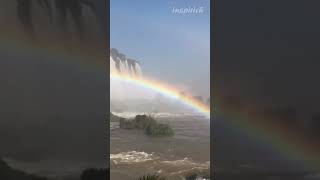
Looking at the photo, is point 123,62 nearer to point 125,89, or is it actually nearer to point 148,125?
point 125,89

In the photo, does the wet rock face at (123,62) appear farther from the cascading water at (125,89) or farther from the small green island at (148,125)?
the small green island at (148,125)

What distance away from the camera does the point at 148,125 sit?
3.07 m

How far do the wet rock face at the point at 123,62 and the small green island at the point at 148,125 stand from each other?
260 mm

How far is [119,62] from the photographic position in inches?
121

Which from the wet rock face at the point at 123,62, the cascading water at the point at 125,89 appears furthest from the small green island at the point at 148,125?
the wet rock face at the point at 123,62

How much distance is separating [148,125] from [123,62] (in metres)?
0.38

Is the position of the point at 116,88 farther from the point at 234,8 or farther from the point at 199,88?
the point at 234,8

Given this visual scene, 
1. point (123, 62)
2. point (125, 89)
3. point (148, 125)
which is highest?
point (123, 62)

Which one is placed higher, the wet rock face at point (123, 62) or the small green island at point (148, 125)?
the wet rock face at point (123, 62)

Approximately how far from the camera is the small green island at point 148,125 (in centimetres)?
304

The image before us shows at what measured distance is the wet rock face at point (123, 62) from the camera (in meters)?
3.08

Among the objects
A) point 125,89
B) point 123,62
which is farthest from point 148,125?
point 123,62

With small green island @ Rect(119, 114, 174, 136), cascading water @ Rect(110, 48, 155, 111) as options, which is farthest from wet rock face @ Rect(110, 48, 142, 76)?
small green island @ Rect(119, 114, 174, 136)

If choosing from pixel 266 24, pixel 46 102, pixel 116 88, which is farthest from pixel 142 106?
pixel 266 24
